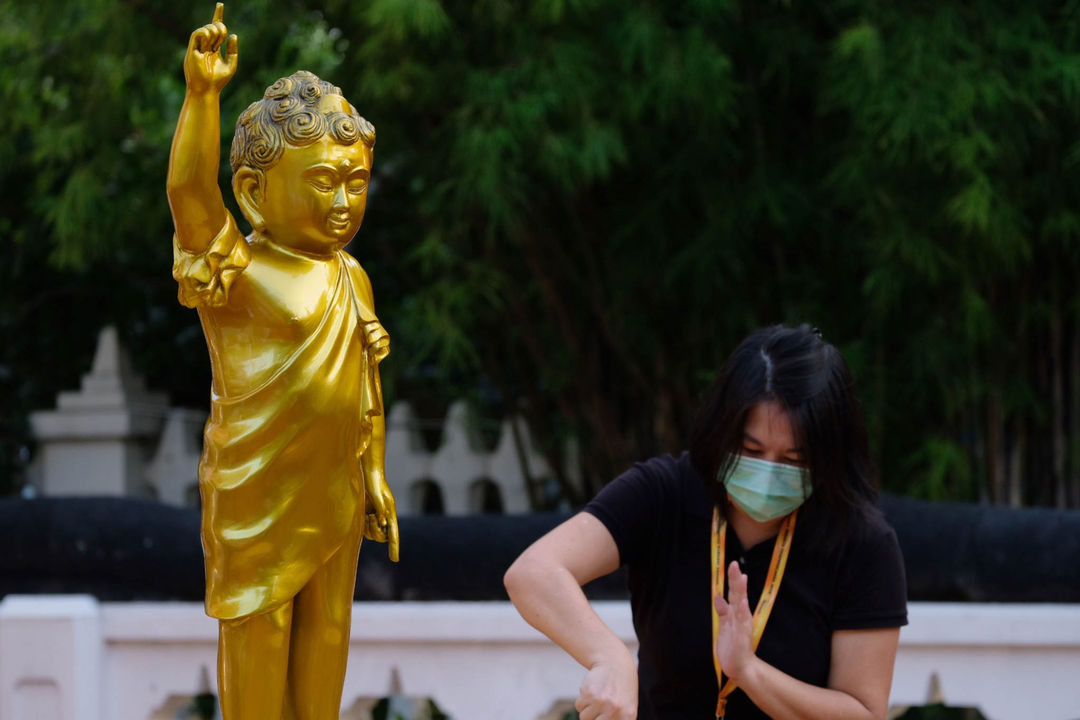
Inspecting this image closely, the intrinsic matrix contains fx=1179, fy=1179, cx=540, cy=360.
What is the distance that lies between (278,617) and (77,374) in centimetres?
271

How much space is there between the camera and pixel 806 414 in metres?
1.34

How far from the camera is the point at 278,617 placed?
1.37 m

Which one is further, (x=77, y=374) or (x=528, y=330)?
(x=77, y=374)

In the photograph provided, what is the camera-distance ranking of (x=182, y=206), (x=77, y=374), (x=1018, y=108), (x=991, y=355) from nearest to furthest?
(x=182, y=206)
(x=1018, y=108)
(x=991, y=355)
(x=77, y=374)

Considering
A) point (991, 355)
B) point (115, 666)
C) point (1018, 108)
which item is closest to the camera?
point (115, 666)

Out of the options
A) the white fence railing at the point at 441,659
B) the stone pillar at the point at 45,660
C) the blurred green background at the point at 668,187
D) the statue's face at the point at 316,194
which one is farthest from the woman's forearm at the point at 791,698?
the blurred green background at the point at 668,187

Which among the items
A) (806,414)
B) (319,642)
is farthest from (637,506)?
(319,642)

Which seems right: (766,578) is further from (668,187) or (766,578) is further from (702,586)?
(668,187)

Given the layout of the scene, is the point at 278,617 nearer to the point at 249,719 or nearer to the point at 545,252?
the point at 249,719

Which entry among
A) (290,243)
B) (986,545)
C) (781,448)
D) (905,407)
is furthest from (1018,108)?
(290,243)

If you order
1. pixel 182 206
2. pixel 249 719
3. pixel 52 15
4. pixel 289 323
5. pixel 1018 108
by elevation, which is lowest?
pixel 249 719

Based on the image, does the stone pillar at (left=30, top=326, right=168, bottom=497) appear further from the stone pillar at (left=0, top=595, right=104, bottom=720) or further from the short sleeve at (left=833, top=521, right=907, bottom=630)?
the short sleeve at (left=833, top=521, right=907, bottom=630)

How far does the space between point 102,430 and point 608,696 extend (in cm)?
269

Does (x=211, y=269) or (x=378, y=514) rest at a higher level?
(x=211, y=269)
